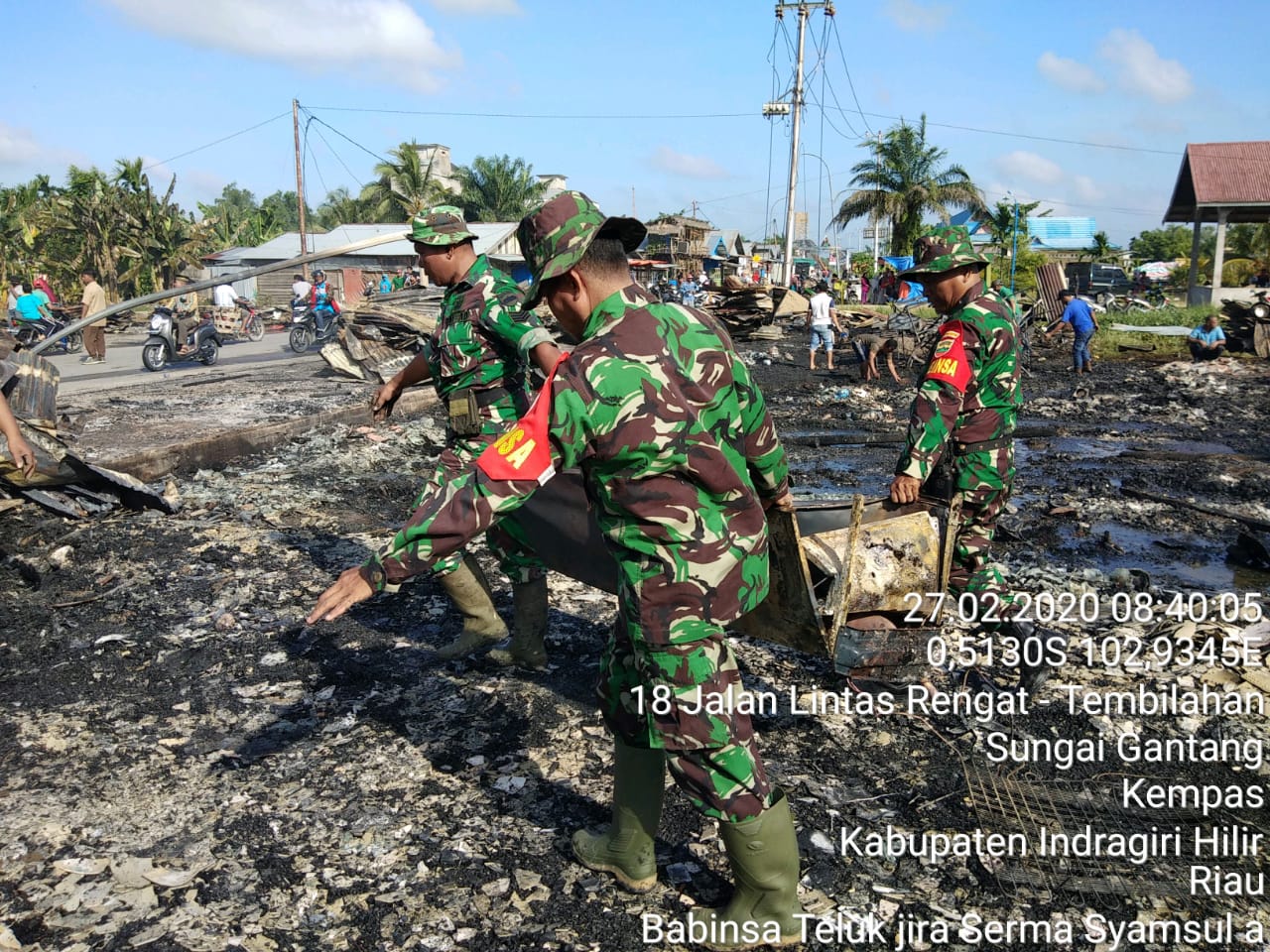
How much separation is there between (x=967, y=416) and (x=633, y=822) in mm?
2288

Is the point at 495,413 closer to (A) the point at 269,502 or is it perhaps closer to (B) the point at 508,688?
(B) the point at 508,688

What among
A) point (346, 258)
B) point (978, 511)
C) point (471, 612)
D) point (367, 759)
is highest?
point (346, 258)

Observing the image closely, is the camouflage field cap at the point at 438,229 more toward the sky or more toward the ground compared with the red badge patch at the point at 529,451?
more toward the sky

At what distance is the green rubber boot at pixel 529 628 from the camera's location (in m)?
3.82

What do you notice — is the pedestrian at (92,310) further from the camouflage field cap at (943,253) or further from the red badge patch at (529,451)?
the red badge patch at (529,451)

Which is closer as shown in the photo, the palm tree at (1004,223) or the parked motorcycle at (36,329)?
the parked motorcycle at (36,329)

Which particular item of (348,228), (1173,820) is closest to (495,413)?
(1173,820)

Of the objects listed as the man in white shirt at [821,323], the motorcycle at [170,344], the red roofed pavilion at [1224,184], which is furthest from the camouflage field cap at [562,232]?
the red roofed pavilion at [1224,184]

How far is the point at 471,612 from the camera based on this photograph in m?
4.01

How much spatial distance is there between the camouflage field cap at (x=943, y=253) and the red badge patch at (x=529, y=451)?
7.19ft

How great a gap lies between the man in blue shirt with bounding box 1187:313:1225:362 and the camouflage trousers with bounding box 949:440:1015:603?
15.7 metres

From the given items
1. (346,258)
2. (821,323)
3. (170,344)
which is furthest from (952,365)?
(346,258)

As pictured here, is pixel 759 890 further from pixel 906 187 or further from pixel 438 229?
pixel 906 187

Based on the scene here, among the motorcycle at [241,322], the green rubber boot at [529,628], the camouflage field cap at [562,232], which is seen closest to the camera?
the camouflage field cap at [562,232]
